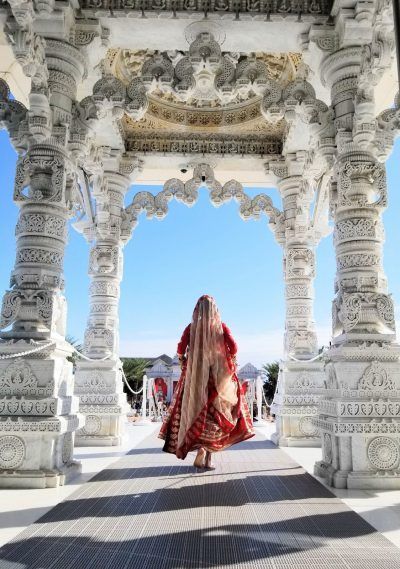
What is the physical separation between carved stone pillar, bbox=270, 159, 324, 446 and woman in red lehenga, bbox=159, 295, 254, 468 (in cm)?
245

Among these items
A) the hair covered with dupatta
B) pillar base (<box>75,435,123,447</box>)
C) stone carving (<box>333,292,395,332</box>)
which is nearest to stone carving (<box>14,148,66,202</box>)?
the hair covered with dupatta

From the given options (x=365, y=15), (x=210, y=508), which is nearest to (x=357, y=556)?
(x=210, y=508)

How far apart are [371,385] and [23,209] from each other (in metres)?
3.73

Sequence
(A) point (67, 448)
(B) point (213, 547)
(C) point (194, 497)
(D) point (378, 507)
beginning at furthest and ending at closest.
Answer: (A) point (67, 448) < (C) point (194, 497) < (D) point (378, 507) < (B) point (213, 547)

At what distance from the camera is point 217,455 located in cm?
585

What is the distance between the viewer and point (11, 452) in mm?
4078

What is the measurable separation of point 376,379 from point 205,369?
5.52ft

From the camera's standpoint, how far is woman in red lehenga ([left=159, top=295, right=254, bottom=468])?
4703 millimetres

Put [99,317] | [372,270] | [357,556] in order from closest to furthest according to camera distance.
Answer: [357,556] → [372,270] → [99,317]

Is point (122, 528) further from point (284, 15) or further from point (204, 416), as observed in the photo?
point (284, 15)

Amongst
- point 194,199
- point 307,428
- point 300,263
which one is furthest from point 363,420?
point 194,199

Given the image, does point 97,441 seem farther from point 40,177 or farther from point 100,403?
point 40,177

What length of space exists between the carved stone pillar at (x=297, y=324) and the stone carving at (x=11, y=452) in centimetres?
415

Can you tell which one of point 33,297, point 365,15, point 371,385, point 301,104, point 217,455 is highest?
point 365,15
